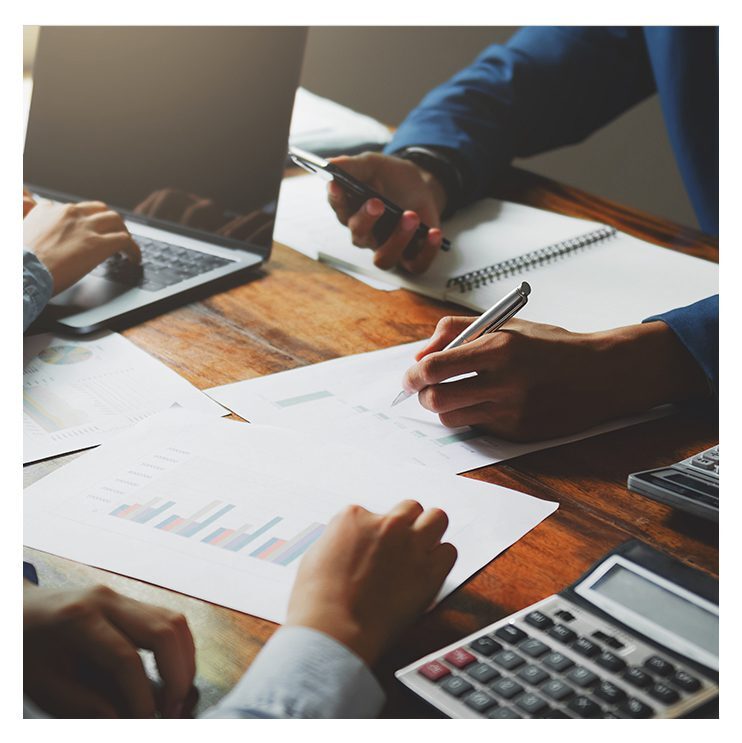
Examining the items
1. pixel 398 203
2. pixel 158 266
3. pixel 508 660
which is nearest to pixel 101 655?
pixel 508 660

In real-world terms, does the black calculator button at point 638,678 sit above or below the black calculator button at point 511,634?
above

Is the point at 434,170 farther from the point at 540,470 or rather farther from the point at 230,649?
the point at 230,649

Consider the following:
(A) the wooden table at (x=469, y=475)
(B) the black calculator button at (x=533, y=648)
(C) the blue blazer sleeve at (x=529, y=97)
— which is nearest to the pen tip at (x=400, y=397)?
(A) the wooden table at (x=469, y=475)

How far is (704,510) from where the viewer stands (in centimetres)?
57

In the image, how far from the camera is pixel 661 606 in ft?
1.58

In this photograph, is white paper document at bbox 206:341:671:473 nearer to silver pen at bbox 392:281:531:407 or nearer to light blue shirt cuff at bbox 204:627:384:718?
silver pen at bbox 392:281:531:407

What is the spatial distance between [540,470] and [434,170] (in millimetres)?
640

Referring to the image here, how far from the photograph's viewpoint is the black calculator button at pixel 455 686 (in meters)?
0.43

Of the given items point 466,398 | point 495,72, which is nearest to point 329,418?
point 466,398

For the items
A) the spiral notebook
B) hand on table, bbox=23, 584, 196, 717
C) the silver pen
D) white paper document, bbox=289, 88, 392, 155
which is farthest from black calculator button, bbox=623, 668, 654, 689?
white paper document, bbox=289, 88, 392, 155

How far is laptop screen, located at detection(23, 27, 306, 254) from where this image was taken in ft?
3.38

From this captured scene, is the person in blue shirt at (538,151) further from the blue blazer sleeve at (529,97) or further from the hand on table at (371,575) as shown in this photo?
the hand on table at (371,575)

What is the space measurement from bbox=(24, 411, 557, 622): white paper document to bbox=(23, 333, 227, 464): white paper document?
33 mm

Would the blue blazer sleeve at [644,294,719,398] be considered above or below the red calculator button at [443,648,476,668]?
above
